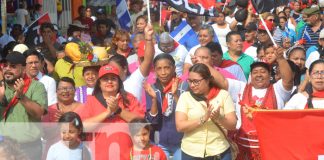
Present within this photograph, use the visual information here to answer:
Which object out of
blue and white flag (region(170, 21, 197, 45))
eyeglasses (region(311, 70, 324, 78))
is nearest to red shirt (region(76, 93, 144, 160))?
eyeglasses (region(311, 70, 324, 78))

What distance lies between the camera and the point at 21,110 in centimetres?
695

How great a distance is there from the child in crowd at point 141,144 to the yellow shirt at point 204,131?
315 mm

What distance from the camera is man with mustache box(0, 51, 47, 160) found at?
6902 millimetres

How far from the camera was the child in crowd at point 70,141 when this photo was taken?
22.0 ft

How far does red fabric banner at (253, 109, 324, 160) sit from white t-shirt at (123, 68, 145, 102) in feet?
4.41

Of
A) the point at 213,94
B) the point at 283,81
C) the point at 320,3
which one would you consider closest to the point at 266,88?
the point at 283,81

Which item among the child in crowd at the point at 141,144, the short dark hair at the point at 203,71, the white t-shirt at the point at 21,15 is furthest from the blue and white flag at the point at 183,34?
the white t-shirt at the point at 21,15

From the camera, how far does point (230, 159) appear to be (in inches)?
272

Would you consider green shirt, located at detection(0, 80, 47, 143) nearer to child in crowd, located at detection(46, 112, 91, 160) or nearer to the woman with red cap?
child in crowd, located at detection(46, 112, 91, 160)

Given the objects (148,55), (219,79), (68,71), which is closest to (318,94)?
(219,79)

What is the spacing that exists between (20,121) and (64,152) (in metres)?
0.55

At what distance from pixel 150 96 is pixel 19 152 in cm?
156

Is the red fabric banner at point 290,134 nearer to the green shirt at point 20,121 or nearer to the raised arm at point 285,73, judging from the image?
the raised arm at point 285,73

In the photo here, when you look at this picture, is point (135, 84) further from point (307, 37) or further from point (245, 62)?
point (307, 37)
